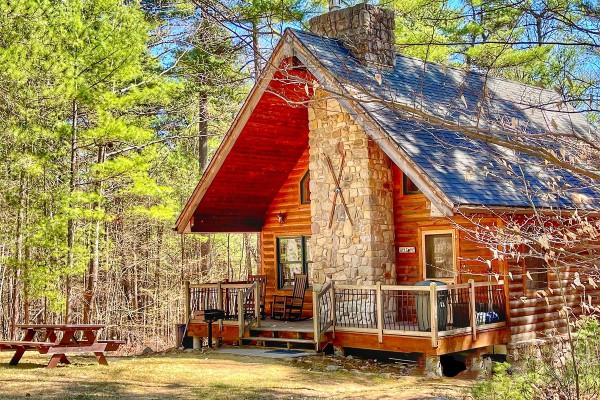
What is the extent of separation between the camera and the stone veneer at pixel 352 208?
47.9 ft

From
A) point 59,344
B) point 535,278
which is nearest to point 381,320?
point 535,278

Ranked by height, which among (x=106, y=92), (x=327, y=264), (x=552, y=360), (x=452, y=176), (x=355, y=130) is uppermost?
(x=106, y=92)

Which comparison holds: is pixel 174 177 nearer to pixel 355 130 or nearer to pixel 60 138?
pixel 60 138

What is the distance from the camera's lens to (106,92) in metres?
17.7

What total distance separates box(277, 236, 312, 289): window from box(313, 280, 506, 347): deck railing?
11.3 ft

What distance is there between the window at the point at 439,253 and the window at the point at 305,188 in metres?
3.83

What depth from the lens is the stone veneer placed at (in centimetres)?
1459

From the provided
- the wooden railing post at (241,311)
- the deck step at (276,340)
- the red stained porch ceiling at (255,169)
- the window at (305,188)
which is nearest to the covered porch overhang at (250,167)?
the red stained porch ceiling at (255,169)

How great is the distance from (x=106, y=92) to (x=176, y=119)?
8.77m

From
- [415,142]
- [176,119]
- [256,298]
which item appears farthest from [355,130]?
[176,119]

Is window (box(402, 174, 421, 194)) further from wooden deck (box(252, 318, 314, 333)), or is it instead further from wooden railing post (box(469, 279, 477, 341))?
wooden deck (box(252, 318, 314, 333))

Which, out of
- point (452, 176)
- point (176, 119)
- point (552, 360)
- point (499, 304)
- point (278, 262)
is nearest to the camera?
point (552, 360)

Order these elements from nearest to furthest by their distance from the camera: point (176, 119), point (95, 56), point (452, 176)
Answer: point (452, 176), point (95, 56), point (176, 119)

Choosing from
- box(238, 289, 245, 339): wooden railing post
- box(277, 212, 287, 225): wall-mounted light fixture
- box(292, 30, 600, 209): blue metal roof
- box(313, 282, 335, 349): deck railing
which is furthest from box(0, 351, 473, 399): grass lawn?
box(277, 212, 287, 225): wall-mounted light fixture
